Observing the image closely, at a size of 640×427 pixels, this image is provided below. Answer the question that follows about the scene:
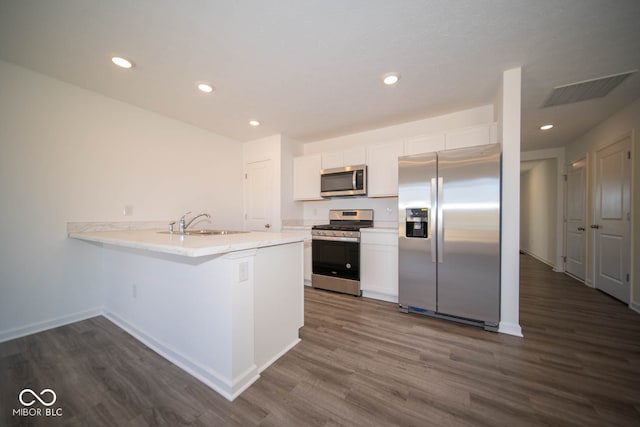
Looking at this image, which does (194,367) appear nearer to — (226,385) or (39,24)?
(226,385)

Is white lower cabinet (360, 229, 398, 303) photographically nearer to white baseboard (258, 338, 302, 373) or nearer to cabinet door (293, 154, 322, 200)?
Result: cabinet door (293, 154, 322, 200)

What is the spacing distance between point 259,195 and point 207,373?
9.38 feet

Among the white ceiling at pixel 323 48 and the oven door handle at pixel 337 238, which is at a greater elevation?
the white ceiling at pixel 323 48

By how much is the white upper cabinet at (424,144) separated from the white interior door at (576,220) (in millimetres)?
3025

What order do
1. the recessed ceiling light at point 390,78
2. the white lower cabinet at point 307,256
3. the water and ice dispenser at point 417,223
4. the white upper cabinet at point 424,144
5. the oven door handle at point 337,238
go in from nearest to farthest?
the recessed ceiling light at point 390,78 → the water and ice dispenser at point 417,223 → the white upper cabinet at point 424,144 → the oven door handle at point 337,238 → the white lower cabinet at point 307,256

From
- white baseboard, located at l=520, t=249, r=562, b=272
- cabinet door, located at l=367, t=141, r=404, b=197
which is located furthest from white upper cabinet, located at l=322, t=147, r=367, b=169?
white baseboard, located at l=520, t=249, r=562, b=272

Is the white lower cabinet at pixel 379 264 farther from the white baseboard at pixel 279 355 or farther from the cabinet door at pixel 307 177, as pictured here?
the white baseboard at pixel 279 355

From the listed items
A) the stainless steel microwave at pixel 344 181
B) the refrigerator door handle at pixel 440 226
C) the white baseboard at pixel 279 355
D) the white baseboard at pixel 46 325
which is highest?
the stainless steel microwave at pixel 344 181

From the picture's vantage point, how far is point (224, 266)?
1400mm

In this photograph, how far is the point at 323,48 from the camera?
183 cm

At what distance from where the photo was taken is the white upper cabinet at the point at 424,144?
2846 mm

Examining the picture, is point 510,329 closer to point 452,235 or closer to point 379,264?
point 452,235

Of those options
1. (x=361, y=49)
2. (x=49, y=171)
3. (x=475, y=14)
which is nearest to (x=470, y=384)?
(x=475, y=14)

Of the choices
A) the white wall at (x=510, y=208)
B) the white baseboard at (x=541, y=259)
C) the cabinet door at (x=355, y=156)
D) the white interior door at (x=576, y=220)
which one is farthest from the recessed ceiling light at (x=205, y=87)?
the white baseboard at (x=541, y=259)
